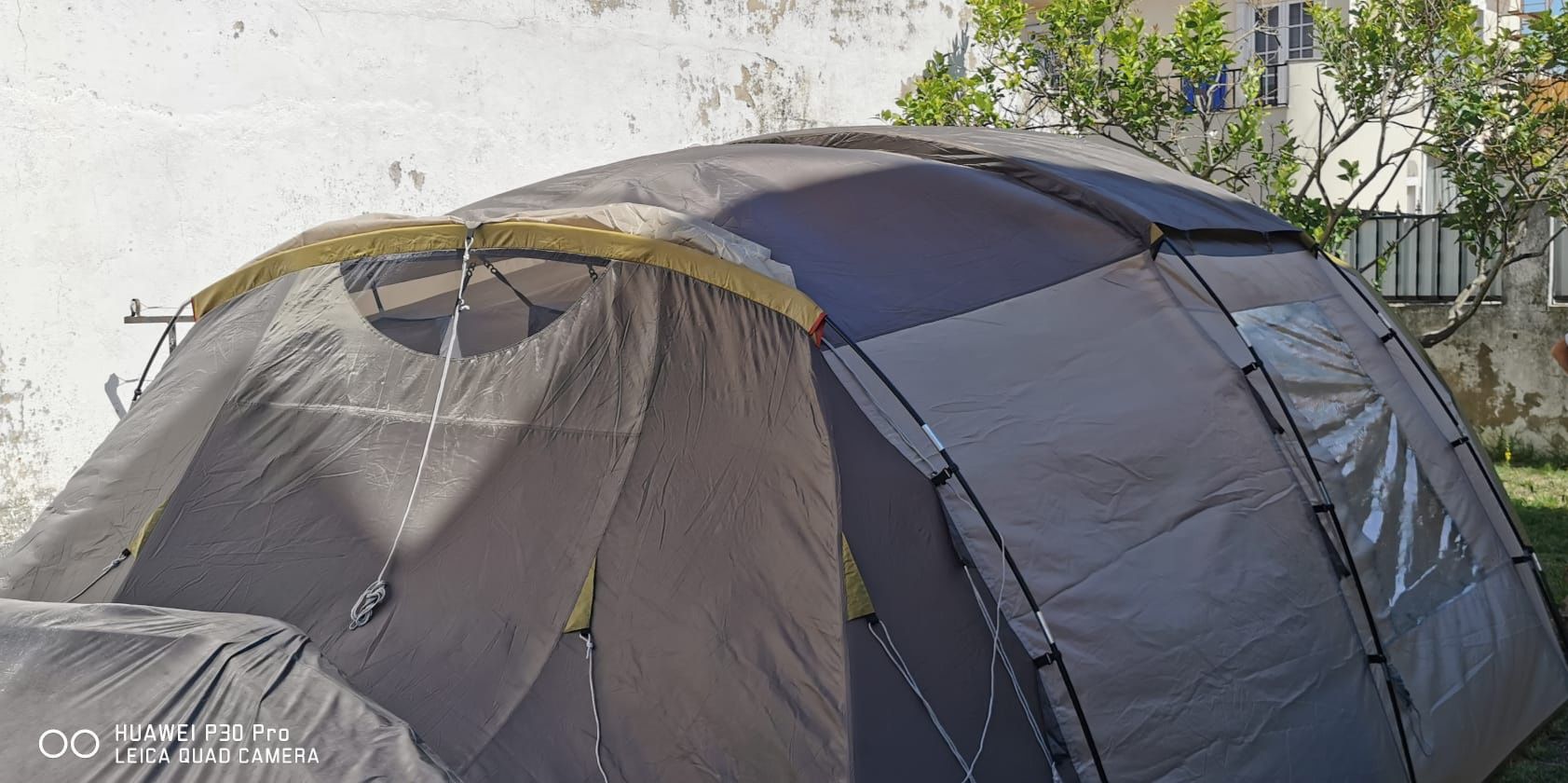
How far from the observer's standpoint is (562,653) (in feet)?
10.6

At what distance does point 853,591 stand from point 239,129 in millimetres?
4170

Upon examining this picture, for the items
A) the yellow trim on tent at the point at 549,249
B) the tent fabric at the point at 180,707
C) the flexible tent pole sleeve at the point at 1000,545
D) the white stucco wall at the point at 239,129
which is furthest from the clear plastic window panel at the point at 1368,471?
the white stucco wall at the point at 239,129

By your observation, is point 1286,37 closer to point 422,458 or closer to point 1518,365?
point 1518,365

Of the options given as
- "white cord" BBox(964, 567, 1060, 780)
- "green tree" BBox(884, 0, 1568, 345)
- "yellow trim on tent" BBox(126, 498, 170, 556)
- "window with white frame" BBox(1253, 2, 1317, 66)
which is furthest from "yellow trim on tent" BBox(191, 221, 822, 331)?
"window with white frame" BBox(1253, 2, 1317, 66)

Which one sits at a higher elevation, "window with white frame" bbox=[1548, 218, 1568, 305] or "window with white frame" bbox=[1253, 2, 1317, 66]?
"window with white frame" bbox=[1253, 2, 1317, 66]

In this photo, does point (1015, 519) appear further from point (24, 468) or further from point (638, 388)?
point (24, 468)

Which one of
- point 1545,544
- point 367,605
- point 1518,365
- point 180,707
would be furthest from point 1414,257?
point 180,707

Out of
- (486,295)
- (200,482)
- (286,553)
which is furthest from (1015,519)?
(200,482)

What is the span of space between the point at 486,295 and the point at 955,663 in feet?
5.01

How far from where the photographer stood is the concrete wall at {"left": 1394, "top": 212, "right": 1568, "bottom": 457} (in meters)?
Answer: 8.59

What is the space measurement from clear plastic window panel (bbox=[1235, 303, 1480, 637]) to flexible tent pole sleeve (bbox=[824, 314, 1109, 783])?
1163 mm

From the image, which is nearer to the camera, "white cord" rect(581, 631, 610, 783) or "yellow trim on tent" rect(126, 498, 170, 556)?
"white cord" rect(581, 631, 610, 783)

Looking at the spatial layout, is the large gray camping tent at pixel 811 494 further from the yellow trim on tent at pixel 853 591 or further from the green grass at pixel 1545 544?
the green grass at pixel 1545 544

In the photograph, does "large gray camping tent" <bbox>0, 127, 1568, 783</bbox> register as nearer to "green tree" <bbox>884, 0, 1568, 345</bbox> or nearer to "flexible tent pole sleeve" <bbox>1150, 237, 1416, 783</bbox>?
"flexible tent pole sleeve" <bbox>1150, 237, 1416, 783</bbox>
